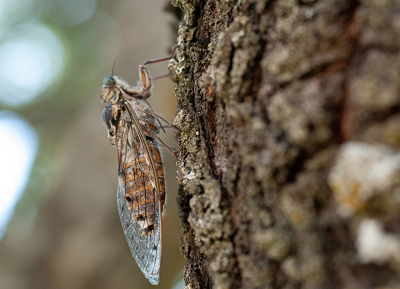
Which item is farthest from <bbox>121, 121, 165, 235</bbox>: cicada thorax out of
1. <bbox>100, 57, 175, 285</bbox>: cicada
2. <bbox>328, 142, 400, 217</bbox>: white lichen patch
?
<bbox>328, 142, 400, 217</bbox>: white lichen patch

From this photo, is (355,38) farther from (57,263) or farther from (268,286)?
(57,263)

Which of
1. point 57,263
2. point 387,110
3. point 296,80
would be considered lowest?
point 387,110

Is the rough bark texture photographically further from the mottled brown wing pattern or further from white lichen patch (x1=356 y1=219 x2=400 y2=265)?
the mottled brown wing pattern

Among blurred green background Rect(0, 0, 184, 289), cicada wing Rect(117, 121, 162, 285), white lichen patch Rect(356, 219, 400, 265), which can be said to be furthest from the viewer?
blurred green background Rect(0, 0, 184, 289)

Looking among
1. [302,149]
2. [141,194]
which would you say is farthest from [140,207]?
[302,149]

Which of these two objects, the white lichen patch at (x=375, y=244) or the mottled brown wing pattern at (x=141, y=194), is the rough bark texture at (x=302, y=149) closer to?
the white lichen patch at (x=375, y=244)

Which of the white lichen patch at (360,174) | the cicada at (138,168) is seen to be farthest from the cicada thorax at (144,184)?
the white lichen patch at (360,174)

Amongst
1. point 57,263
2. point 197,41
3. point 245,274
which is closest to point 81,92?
point 57,263

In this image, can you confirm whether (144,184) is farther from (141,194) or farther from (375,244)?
(375,244)
